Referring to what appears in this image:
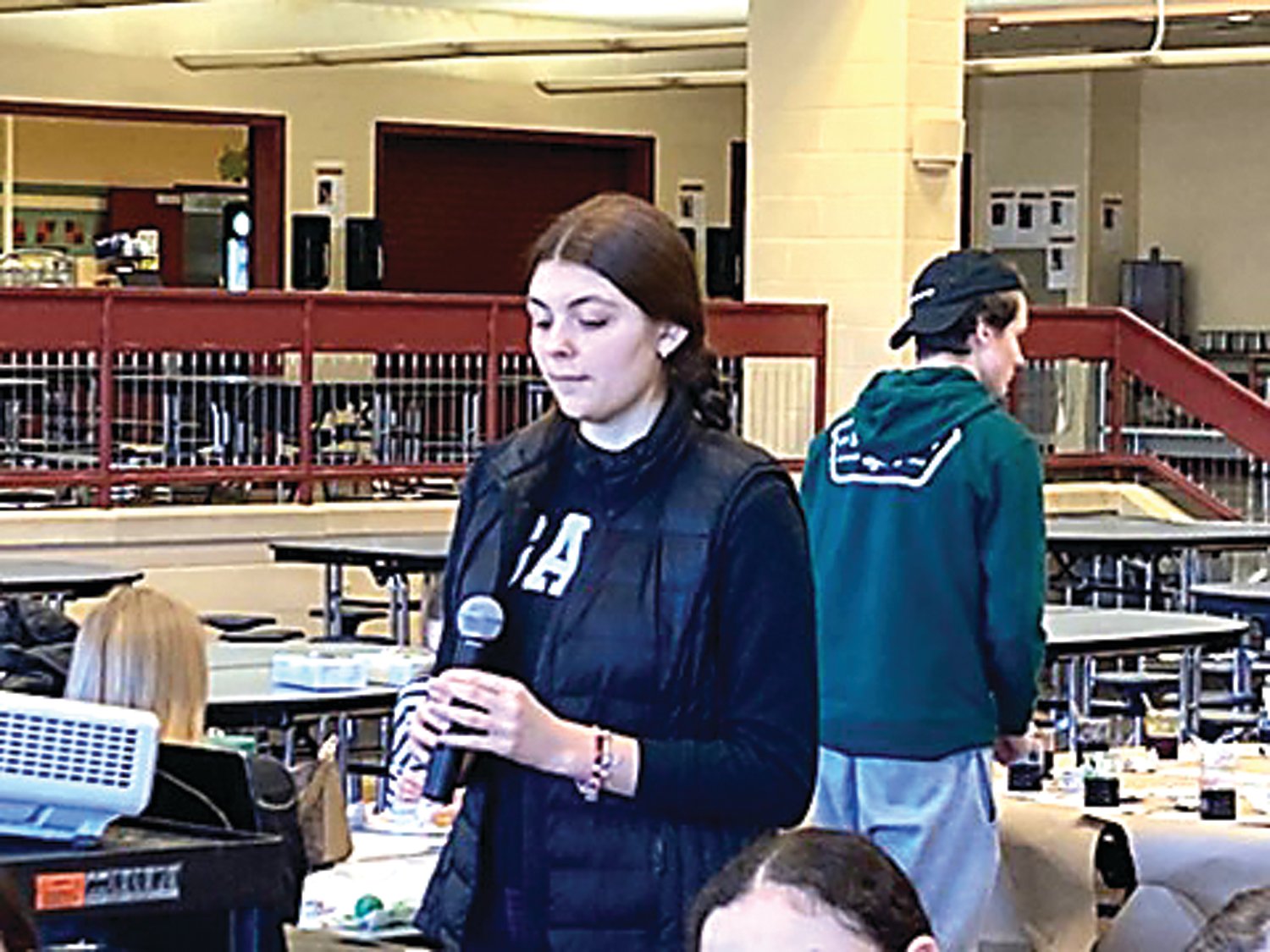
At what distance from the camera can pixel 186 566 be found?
12.3 m

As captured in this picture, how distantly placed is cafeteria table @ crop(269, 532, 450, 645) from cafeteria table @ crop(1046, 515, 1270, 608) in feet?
7.26

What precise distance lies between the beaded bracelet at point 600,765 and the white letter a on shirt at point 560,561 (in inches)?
6.9

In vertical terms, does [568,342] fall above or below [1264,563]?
above

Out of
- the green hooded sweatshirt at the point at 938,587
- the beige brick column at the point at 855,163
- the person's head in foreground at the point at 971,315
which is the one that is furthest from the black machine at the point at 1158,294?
the green hooded sweatshirt at the point at 938,587

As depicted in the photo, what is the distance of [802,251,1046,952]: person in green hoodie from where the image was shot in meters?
4.73

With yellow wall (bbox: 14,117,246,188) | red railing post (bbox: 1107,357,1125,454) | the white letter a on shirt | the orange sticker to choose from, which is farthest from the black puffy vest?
yellow wall (bbox: 14,117,246,188)

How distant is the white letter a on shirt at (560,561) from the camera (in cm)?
313

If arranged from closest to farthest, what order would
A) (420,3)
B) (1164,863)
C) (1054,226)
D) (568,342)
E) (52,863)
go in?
(52,863)
(568,342)
(1164,863)
(420,3)
(1054,226)

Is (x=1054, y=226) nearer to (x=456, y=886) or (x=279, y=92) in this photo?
(x=279, y=92)

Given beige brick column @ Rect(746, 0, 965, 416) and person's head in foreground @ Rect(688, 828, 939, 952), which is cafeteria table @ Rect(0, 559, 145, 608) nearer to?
beige brick column @ Rect(746, 0, 965, 416)

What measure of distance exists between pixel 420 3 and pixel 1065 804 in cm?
1519

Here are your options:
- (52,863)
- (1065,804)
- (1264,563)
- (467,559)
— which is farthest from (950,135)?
(52,863)

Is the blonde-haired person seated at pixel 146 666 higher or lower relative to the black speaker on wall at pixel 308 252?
lower

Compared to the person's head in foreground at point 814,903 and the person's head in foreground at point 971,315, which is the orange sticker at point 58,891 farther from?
the person's head in foreground at point 971,315
